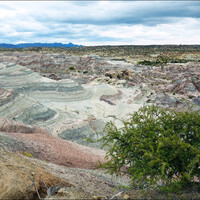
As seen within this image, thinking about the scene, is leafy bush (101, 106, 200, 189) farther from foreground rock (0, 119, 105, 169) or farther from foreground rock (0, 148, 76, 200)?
foreground rock (0, 119, 105, 169)

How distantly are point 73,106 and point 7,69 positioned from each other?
1319 centimetres

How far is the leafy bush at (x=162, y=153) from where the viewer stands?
243 inches

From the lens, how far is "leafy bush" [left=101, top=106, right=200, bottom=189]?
616 cm

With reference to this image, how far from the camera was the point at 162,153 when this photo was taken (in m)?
6.45

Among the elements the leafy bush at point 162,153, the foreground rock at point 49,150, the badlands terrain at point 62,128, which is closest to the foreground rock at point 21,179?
the badlands terrain at point 62,128

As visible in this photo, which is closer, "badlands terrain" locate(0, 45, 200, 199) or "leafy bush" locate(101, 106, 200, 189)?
"leafy bush" locate(101, 106, 200, 189)

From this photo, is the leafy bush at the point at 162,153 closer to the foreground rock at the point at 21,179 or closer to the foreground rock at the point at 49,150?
the foreground rock at the point at 21,179

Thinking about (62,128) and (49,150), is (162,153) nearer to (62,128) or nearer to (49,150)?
(49,150)

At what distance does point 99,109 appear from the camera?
2578cm

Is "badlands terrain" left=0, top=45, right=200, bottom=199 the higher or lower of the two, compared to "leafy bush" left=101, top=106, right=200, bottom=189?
lower

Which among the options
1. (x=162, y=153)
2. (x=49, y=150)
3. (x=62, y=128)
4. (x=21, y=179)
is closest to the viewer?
(x=162, y=153)

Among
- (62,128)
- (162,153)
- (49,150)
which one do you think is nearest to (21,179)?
(162,153)

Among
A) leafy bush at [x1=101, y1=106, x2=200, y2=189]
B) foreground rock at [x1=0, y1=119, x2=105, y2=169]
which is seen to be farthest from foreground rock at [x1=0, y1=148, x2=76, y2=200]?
foreground rock at [x1=0, y1=119, x2=105, y2=169]

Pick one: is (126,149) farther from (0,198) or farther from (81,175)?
(0,198)
